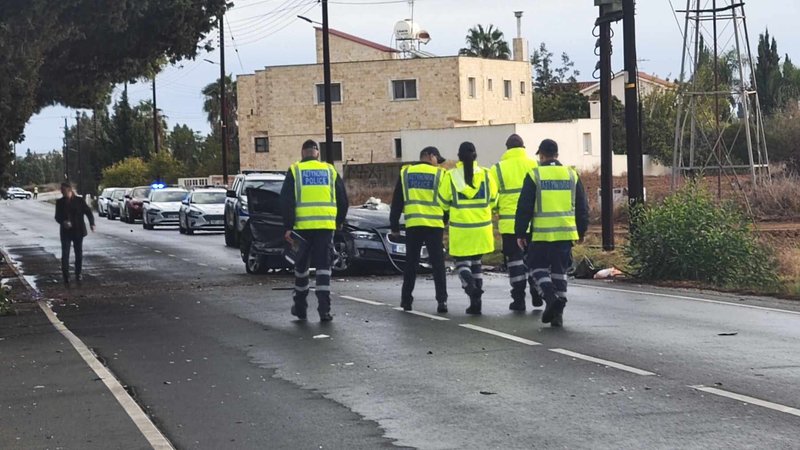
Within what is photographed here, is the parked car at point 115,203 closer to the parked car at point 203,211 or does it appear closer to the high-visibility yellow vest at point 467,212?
the parked car at point 203,211

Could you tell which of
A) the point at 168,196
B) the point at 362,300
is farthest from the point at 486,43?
the point at 362,300

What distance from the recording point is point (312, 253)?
12.5 meters

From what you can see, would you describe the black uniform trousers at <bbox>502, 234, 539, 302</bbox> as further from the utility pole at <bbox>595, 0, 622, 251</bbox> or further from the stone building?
the stone building

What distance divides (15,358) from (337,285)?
23.0 feet

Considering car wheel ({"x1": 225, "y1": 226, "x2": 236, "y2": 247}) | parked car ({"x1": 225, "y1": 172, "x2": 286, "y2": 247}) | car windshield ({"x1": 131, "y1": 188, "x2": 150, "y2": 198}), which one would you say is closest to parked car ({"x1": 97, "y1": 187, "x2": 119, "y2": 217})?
car windshield ({"x1": 131, "y1": 188, "x2": 150, "y2": 198})

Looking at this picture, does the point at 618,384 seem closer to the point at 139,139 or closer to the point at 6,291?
the point at 6,291

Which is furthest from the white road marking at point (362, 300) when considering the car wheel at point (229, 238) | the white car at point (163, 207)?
the white car at point (163, 207)

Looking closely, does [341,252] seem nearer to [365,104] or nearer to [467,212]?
[467,212]

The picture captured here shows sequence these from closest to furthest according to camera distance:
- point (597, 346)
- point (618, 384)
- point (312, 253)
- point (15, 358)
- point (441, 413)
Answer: point (441, 413) < point (618, 384) < point (597, 346) < point (15, 358) < point (312, 253)

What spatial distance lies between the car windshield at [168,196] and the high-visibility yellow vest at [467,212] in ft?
108

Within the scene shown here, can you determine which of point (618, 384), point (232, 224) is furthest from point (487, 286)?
point (232, 224)

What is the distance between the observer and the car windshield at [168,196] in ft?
148

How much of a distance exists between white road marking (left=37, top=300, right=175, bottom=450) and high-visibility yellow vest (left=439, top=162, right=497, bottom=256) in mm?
4126

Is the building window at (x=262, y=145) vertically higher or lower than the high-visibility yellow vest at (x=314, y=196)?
higher
